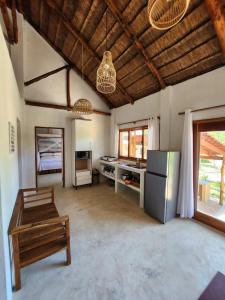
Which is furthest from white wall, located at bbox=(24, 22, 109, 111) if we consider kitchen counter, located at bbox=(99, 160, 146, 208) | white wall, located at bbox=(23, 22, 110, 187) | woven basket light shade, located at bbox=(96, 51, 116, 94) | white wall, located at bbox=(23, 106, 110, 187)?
woven basket light shade, located at bbox=(96, 51, 116, 94)

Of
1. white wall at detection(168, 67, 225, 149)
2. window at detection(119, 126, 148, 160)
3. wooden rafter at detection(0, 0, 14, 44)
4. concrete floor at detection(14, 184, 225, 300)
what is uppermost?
wooden rafter at detection(0, 0, 14, 44)

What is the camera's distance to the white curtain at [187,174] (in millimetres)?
2852

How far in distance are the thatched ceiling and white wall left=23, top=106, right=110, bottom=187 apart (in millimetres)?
1581

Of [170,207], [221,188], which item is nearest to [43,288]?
[170,207]

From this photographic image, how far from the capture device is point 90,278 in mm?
1693

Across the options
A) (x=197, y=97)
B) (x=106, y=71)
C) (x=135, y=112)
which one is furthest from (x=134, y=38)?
(x=135, y=112)

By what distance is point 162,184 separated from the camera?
2826 mm

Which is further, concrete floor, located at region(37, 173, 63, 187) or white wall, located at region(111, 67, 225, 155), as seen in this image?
concrete floor, located at region(37, 173, 63, 187)

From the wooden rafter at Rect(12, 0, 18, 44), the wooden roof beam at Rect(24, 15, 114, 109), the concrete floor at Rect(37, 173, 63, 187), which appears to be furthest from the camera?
the concrete floor at Rect(37, 173, 63, 187)

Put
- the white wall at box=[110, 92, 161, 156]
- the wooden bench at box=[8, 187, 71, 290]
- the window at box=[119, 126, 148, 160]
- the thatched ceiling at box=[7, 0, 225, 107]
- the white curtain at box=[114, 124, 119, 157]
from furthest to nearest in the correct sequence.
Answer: the white curtain at box=[114, 124, 119, 157] → the window at box=[119, 126, 148, 160] → the white wall at box=[110, 92, 161, 156] → the thatched ceiling at box=[7, 0, 225, 107] → the wooden bench at box=[8, 187, 71, 290]

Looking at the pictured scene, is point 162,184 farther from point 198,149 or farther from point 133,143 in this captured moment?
point 133,143

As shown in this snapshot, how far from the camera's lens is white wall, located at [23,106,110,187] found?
4.23 meters

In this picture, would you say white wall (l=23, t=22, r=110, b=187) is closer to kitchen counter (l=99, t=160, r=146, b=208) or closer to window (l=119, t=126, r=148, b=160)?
kitchen counter (l=99, t=160, r=146, b=208)

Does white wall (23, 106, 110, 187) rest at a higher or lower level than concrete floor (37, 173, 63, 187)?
higher
